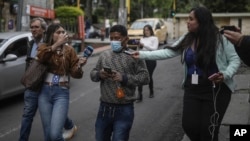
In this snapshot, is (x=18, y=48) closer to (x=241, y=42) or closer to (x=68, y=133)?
(x=68, y=133)

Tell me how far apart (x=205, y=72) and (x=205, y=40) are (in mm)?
312

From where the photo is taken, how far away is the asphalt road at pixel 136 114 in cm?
744

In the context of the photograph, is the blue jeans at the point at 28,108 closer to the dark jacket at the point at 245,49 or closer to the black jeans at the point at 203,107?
the black jeans at the point at 203,107

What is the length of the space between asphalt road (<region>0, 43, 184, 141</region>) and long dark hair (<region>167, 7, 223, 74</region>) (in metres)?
2.81

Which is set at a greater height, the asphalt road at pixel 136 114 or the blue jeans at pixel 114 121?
the blue jeans at pixel 114 121

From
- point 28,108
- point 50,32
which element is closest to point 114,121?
point 50,32

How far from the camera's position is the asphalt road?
744 cm

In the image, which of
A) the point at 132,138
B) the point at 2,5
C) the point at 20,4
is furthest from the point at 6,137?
the point at 2,5

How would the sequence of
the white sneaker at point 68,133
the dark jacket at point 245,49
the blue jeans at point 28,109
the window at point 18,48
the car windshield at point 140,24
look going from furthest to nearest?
1. the car windshield at point 140,24
2. the window at point 18,48
3. the white sneaker at point 68,133
4. the blue jeans at point 28,109
5. the dark jacket at point 245,49

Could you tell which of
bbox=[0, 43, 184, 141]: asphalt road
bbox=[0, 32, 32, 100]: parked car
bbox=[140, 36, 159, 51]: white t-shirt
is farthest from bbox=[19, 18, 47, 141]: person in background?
bbox=[140, 36, 159, 51]: white t-shirt

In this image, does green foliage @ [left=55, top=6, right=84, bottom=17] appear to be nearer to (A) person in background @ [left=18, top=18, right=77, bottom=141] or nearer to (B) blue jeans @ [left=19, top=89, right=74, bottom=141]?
(A) person in background @ [left=18, top=18, right=77, bottom=141]

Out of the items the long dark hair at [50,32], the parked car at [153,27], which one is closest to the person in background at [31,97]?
the long dark hair at [50,32]

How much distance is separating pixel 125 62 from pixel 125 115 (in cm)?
54

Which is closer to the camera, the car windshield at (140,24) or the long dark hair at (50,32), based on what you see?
the long dark hair at (50,32)
